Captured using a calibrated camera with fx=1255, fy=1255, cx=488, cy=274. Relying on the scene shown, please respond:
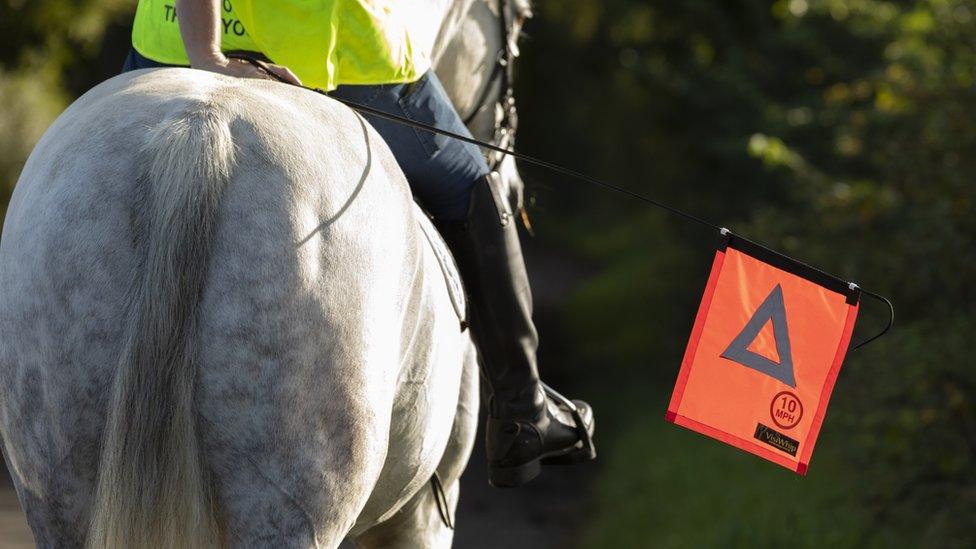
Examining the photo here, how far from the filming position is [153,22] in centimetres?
283

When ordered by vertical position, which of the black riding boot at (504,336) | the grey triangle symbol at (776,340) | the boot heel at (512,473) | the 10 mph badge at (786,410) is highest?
the grey triangle symbol at (776,340)

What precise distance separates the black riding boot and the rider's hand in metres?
0.72

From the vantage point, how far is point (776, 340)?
8.81 feet

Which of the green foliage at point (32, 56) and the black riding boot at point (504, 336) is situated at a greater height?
the black riding boot at point (504, 336)

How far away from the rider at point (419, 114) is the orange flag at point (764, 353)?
2.11 ft

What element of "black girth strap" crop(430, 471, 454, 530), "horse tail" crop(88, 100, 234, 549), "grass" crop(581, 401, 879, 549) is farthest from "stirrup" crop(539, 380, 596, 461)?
"grass" crop(581, 401, 879, 549)

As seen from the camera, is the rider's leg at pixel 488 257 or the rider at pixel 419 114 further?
the rider's leg at pixel 488 257

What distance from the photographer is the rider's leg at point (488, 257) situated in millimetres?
2943

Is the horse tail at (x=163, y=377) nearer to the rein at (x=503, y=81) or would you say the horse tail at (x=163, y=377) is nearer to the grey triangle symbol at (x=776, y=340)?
the grey triangle symbol at (x=776, y=340)

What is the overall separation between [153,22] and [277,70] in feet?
1.64

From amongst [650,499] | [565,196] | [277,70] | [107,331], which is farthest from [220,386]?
[565,196]

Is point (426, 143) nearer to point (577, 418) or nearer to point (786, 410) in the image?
point (786, 410)

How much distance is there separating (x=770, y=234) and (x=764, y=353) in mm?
5499

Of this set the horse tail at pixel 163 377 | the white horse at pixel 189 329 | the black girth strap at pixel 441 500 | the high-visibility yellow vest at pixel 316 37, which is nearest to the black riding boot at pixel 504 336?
the black girth strap at pixel 441 500
